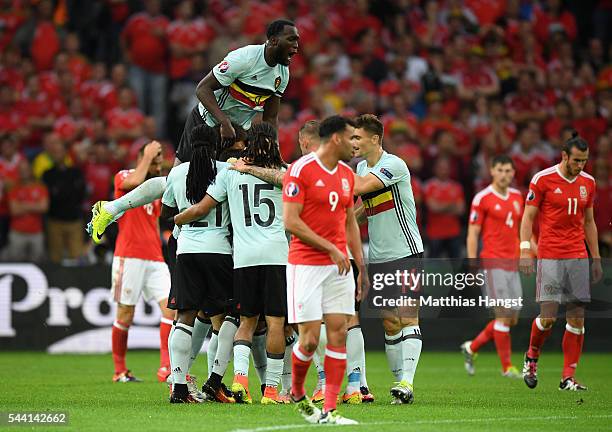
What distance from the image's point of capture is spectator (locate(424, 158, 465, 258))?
1984cm

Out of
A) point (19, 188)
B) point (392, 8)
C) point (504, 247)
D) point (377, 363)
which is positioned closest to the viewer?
point (504, 247)

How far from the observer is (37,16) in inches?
875

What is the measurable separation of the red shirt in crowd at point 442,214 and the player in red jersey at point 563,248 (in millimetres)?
6709

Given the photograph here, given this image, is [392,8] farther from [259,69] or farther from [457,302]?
[259,69]

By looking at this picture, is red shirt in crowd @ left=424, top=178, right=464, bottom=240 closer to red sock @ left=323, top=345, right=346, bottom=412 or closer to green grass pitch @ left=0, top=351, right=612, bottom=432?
green grass pitch @ left=0, top=351, right=612, bottom=432

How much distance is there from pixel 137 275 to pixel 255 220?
161 inches

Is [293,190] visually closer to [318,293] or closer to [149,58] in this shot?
[318,293]

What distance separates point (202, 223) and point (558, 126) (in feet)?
41.8

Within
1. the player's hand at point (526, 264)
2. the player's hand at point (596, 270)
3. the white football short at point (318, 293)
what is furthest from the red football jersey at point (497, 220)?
the white football short at point (318, 293)

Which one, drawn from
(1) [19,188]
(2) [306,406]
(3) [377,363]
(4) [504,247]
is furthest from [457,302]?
(1) [19,188]

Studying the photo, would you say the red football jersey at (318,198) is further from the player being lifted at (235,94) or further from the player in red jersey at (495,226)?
the player in red jersey at (495,226)

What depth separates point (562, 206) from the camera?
12.9m

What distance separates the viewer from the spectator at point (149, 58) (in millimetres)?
21547

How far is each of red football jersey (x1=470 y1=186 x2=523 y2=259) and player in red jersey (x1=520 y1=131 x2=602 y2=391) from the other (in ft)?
8.90
